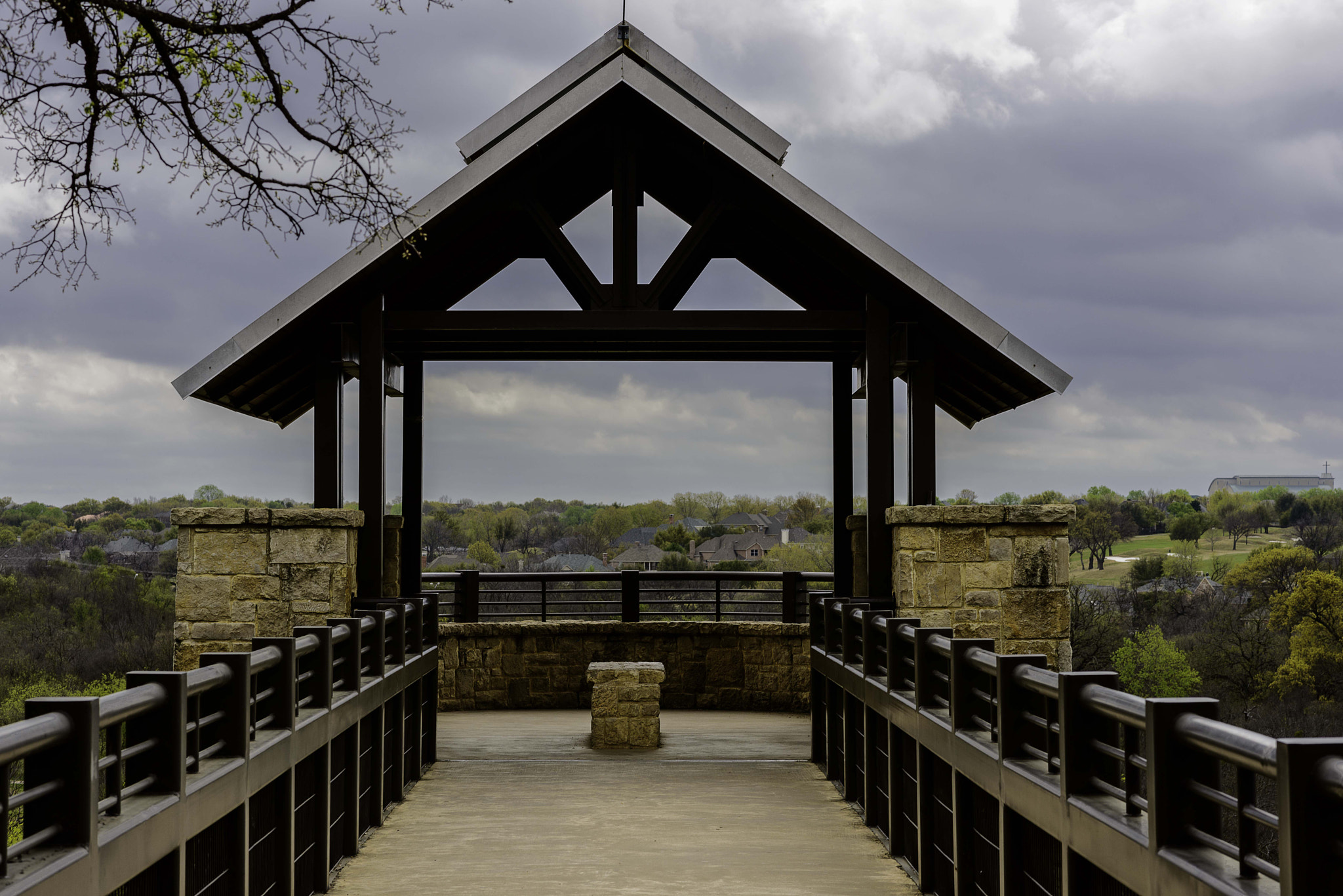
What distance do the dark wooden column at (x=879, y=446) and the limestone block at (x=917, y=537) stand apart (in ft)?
1.22

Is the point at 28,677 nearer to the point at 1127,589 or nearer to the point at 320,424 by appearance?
the point at 320,424

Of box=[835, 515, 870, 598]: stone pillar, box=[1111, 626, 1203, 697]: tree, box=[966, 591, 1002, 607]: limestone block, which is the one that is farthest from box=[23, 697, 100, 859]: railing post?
box=[1111, 626, 1203, 697]: tree

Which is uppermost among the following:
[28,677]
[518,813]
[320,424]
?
[320,424]

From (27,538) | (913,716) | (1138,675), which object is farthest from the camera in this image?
(27,538)

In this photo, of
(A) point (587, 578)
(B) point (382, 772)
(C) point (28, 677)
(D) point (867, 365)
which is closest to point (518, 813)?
(B) point (382, 772)

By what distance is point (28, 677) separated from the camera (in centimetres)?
4731

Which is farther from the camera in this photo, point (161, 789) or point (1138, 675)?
point (1138, 675)

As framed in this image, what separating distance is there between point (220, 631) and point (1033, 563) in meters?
5.69

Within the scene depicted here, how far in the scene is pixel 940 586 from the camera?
7.61 meters

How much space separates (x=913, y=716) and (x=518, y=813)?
2.84m

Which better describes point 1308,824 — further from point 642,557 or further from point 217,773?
point 642,557

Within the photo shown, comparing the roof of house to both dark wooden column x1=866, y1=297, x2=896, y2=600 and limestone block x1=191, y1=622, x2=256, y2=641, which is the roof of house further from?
limestone block x1=191, y1=622, x2=256, y2=641

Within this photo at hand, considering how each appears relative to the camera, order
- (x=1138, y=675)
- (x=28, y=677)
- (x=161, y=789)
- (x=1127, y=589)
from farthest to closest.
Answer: (x=1127, y=589) < (x=28, y=677) < (x=1138, y=675) < (x=161, y=789)

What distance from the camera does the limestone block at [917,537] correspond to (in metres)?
7.66
